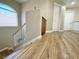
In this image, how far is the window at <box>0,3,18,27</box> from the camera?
18.3 feet

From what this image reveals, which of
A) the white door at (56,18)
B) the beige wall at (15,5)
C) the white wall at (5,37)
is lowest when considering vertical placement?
the white wall at (5,37)

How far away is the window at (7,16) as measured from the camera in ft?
18.3

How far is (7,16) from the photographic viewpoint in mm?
5977

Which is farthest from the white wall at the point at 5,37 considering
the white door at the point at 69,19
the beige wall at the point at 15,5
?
the white door at the point at 69,19

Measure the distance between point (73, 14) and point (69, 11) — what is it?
54 centimetres

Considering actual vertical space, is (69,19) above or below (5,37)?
above

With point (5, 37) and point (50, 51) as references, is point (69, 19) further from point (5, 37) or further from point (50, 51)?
point (50, 51)

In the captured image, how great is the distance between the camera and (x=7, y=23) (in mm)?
5887

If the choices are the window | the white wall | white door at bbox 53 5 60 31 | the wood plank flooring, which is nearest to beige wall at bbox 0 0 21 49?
the white wall

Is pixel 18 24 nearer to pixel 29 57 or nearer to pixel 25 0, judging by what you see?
pixel 25 0

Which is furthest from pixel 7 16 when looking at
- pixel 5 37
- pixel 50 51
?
pixel 50 51

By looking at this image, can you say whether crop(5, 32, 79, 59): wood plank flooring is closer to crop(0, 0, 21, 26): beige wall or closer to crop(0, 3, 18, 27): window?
crop(0, 3, 18, 27): window

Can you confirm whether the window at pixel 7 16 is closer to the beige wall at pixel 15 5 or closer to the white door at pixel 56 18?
the beige wall at pixel 15 5

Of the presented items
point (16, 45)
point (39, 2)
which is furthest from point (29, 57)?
point (39, 2)
